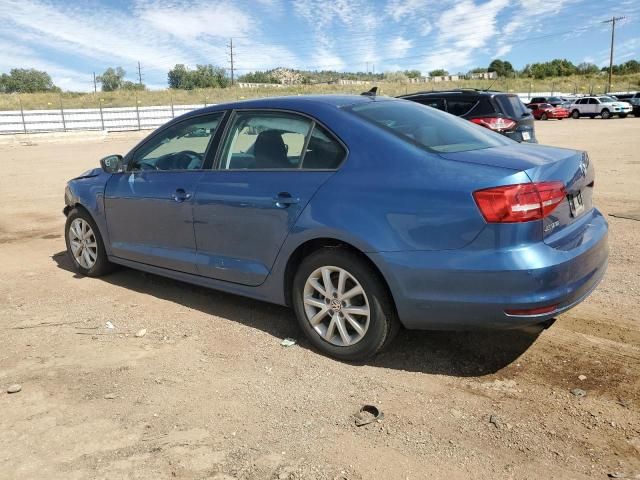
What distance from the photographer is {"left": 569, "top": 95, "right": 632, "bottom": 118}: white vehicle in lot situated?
3941 cm

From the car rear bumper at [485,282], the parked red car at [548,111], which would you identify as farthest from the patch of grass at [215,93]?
the car rear bumper at [485,282]

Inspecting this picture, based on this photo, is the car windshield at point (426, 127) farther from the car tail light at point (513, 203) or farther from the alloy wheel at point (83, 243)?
the alloy wheel at point (83, 243)

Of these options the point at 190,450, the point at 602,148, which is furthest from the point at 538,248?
the point at 602,148

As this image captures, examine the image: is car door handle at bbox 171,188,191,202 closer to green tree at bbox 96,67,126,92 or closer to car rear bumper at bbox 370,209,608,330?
car rear bumper at bbox 370,209,608,330

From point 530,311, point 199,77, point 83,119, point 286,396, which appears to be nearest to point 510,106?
point 530,311

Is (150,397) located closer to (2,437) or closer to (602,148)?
(2,437)

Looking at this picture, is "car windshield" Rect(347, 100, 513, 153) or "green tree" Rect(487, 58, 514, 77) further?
"green tree" Rect(487, 58, 514, 77)

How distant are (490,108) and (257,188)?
7.76m

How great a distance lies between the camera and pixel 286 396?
3.44 metres

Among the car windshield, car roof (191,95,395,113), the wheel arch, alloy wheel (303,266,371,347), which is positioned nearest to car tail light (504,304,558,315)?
the wheel arch

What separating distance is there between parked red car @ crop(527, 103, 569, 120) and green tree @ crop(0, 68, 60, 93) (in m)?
89.1

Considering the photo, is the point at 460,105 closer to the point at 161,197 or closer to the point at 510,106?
the point at 510,106

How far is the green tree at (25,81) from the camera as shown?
10281cm

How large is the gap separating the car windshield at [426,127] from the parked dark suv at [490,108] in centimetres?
649
